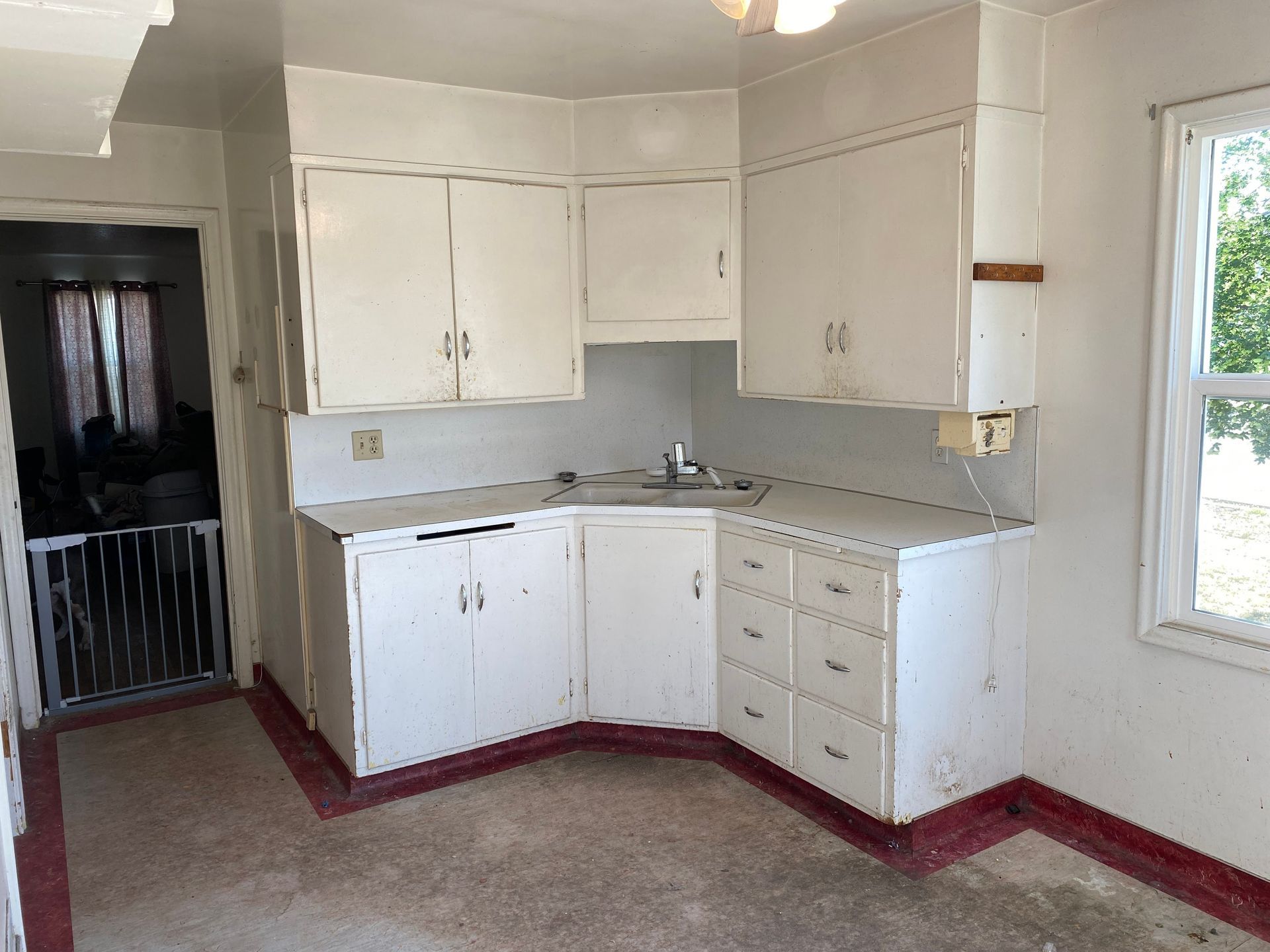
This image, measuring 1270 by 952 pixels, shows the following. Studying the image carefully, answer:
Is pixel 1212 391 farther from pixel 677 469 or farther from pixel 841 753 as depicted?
pixel 677 469

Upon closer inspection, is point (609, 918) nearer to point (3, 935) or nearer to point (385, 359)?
point (3, 935)

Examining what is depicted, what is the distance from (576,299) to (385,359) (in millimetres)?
781

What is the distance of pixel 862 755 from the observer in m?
2.76

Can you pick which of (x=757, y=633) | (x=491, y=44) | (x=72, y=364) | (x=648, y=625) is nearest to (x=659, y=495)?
(x=648, y=625)

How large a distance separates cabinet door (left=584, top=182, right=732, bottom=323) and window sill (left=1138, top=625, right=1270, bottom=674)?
1792mm

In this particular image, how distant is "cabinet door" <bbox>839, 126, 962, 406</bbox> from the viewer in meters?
2.70

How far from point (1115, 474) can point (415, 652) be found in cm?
225

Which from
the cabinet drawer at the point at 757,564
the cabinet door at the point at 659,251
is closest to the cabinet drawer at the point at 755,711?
the cabinet drawer at the point at 757,564

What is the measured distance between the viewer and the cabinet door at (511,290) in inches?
132

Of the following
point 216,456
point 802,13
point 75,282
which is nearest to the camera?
point 802,13

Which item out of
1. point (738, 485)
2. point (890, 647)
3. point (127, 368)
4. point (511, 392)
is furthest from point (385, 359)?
point (127, 368)

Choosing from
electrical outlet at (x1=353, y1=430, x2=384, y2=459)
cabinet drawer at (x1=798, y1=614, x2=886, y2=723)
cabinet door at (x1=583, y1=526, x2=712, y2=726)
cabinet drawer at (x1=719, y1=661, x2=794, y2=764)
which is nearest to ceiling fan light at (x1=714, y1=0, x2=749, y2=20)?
cabinet drawer at (x1=798, y1=614, x2=886, y2=723)

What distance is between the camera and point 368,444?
3.62 meters

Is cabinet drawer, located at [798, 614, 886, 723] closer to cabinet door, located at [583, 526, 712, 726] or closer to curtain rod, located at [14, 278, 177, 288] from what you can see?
cabinet door, located at [583, 526, 712, 726]
